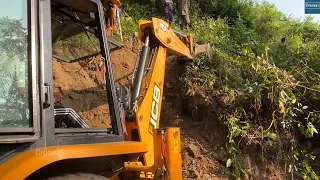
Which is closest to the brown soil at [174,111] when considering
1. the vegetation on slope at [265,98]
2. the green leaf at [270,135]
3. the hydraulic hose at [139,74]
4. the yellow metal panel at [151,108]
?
the vegetation on slope at [265,98]

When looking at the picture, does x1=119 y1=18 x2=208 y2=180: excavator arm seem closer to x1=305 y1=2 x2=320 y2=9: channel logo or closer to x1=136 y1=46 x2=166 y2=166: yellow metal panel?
x1=136 y1=46 x2=166 y2=166: yellow metal panel

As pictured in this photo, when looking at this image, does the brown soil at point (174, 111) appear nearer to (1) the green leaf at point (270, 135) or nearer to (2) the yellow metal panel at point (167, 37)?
(1) the green leaf at point (270, 135)

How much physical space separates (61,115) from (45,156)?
796 mm

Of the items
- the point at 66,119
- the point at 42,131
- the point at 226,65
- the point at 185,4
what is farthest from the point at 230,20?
the point at 42,131

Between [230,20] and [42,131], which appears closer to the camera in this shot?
[42,131]

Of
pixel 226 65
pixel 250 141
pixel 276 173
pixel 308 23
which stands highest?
pixel 308 23

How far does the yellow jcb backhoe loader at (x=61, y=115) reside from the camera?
2.16 m

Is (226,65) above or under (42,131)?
above

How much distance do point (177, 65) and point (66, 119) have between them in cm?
316

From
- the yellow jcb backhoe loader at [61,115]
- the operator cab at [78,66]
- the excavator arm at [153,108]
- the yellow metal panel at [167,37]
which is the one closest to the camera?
the yellow jcb backhoe loader at [61,115]

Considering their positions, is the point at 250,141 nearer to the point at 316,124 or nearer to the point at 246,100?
the point at 246,100

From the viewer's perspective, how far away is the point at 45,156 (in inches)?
84.9

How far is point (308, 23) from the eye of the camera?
10.7 m

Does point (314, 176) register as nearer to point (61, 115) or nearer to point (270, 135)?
point (270, 135)
